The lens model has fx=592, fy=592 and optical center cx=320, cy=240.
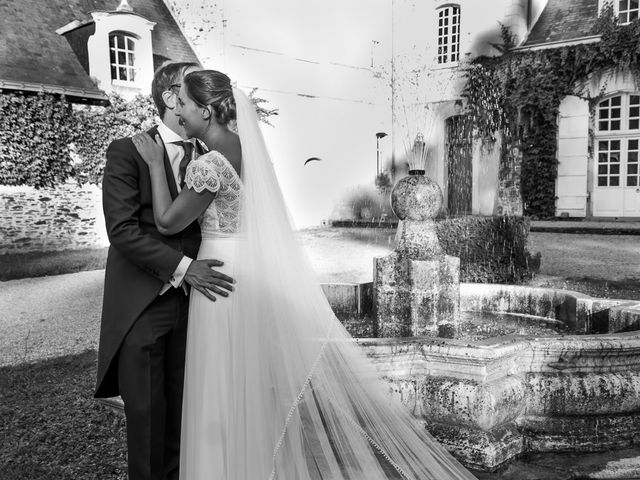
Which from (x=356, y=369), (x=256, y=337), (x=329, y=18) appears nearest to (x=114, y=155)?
(x=256, y=337)

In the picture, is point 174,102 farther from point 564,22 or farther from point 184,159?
point 564,22

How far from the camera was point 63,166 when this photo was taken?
11711 millimetres

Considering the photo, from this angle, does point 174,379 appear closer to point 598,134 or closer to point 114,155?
point 114,155

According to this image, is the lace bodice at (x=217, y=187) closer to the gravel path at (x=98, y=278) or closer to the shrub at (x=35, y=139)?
the gravel path at (x=98, y=278)

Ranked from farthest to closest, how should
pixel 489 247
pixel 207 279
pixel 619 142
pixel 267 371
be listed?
pixel 619 142 < pixel 489 247 < pixel 267 371 < pixel 207 279

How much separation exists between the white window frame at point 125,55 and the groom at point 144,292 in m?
11.7

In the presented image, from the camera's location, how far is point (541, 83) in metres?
16.7

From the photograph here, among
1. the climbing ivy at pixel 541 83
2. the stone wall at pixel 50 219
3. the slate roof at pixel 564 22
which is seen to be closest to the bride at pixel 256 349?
the stone wall at pixel 50 219

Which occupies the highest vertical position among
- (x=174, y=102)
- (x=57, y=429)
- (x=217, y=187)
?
(x=174, y=102)

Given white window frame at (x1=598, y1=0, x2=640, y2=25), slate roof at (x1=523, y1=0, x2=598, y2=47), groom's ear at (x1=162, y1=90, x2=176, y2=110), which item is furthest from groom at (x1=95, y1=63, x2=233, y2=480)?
white window frame at (x1=598, y1=0, x2=640, y2=25)

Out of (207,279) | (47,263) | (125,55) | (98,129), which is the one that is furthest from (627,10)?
(207,279)

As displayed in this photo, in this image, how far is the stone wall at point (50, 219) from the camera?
35.6 ft

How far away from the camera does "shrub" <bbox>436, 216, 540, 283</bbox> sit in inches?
317

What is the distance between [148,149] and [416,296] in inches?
97.6
